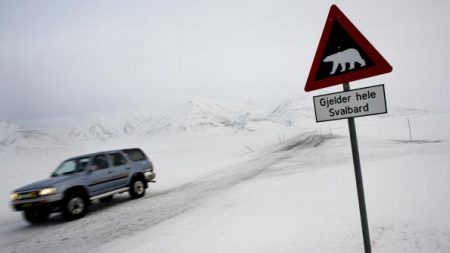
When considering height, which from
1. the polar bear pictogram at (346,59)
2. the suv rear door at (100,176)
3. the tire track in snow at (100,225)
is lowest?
the tire track in snow at (100,225)

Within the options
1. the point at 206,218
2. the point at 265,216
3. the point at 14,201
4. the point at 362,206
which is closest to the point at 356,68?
the point at 362,206

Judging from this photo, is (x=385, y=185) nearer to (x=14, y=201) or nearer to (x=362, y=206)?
(x=362, y=206)

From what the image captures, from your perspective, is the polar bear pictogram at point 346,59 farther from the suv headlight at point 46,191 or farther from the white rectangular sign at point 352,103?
the suv headlight at point 46,191

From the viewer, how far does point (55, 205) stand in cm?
849

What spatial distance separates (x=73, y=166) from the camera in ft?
33.1

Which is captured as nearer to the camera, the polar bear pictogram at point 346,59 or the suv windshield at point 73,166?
the polar bear pictogram at point 346,59

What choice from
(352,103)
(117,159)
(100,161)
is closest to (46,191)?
(100,161)

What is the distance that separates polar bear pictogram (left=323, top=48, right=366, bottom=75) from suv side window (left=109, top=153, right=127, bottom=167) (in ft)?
29.1

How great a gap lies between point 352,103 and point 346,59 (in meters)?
0.47

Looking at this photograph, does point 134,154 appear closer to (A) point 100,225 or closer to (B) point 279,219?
(A) point 100,225

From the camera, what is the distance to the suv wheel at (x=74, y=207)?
874cm

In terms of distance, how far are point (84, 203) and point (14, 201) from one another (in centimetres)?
174

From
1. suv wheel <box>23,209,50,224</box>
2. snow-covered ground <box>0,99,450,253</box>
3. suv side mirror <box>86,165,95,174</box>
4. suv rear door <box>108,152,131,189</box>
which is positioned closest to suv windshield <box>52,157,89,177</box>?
suv side mirror <box>86,165,95,174</box>

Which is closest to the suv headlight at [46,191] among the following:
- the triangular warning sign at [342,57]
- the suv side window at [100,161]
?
the suv side window at [100,161]
